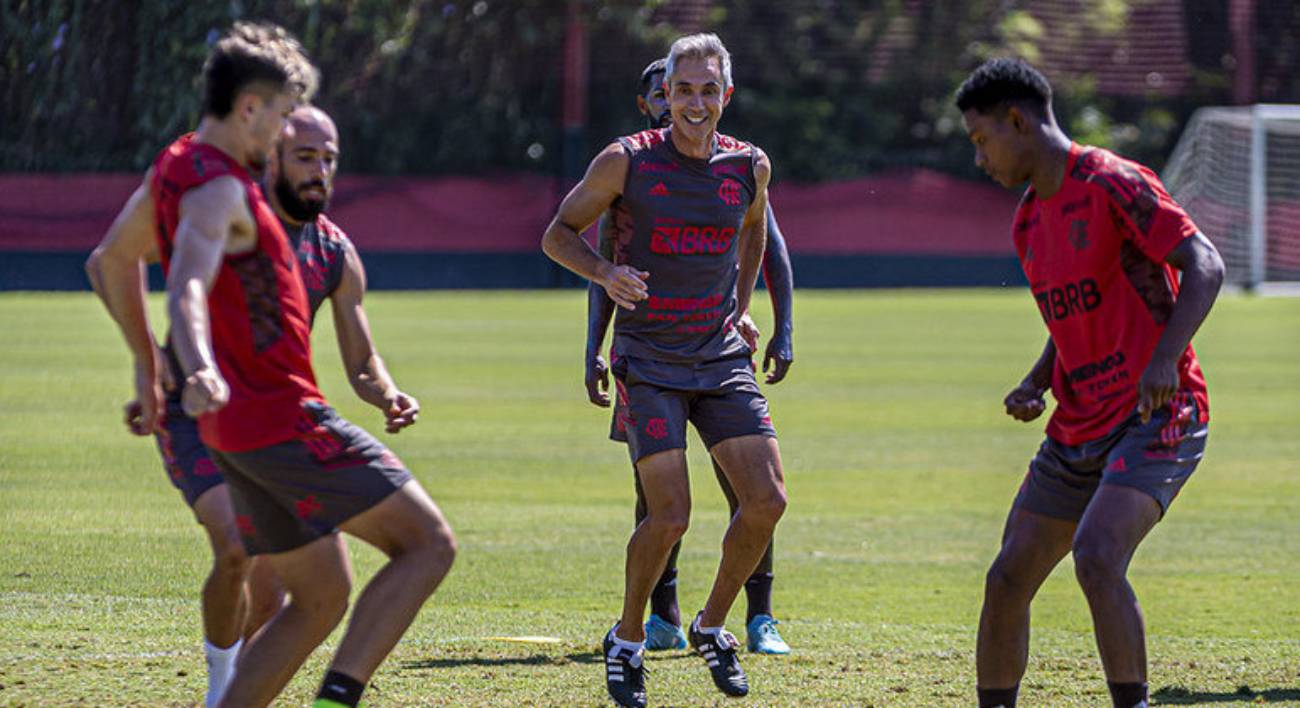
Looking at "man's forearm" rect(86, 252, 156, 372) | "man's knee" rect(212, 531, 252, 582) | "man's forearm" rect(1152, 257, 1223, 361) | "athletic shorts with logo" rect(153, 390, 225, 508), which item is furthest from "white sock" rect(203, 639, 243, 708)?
"man's forearm" rect(1152, 257, 1223, 361)

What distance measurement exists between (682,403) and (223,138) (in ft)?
8.57

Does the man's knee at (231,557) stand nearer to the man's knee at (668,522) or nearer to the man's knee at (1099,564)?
the man's knee at (668,522)

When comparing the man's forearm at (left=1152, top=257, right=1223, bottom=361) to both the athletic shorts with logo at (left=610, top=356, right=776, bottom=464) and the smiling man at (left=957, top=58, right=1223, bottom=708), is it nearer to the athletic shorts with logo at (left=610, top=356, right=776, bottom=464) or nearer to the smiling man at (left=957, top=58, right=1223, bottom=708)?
the smiling man at (left=957, top=58, right=1223, bottom=708)

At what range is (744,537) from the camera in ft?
24.7

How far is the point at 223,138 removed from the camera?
5328 mm

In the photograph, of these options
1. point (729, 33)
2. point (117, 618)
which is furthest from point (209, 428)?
point (729, 33)

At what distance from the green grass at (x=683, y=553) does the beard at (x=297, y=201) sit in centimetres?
189

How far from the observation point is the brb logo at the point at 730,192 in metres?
7.57

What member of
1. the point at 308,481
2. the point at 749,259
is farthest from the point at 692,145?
the point at 308,481

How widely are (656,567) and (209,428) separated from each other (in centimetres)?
246

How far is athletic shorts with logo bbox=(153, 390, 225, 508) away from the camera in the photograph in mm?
6340

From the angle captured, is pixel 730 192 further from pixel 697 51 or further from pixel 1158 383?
pixel 1158 383

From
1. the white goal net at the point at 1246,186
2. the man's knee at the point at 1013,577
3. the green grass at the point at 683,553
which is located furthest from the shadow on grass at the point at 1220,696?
the white goal net at the point at 1246,186

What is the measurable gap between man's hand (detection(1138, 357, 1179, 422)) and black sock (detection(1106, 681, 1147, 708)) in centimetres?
80
